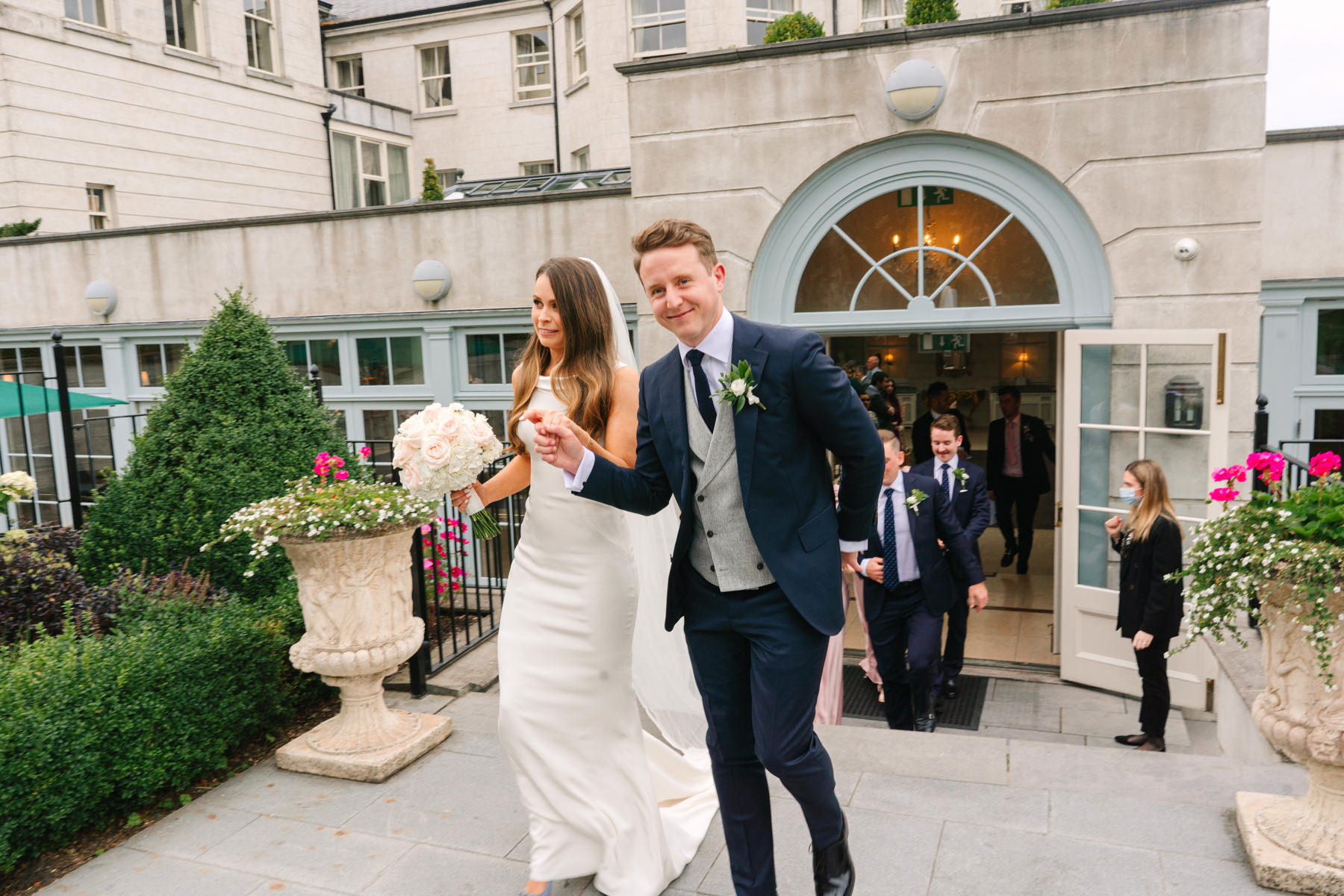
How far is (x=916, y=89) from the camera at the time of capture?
6.64 metres

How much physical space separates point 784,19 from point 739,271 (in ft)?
8.57

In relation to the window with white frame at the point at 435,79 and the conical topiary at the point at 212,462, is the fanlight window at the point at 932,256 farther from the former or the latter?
the window with white frame at the point at 435,79

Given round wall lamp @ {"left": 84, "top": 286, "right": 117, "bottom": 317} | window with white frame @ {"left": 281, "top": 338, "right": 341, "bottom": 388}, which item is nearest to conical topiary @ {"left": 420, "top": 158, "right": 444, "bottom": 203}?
window with white frame @ {"left": 281, "top": 338, "right": 341, "bottom": 388}

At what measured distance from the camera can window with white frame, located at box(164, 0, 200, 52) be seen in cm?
1662

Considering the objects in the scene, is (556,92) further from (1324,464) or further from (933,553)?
(1324,464)

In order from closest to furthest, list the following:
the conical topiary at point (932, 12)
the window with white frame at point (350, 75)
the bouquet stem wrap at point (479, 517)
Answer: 1. the bouquet stem wrap at point (479, 517)
2. the conical topiary at point (932, 12)
3. the window with white frame at point (350, 75)

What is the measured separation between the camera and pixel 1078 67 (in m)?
6.40

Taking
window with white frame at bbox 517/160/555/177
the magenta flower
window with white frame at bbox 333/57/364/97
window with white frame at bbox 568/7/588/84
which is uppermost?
window with white frame at bbox 333/57/364/97

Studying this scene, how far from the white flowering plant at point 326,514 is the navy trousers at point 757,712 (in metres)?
1.82

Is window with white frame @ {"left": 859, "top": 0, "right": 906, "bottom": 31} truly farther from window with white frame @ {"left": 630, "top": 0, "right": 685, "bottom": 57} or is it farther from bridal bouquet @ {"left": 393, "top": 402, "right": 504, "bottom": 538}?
bridal bouquet @ {"left": 393, "top": 402, "right": 504, "bottom": 538}

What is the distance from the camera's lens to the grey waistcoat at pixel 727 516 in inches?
95.5

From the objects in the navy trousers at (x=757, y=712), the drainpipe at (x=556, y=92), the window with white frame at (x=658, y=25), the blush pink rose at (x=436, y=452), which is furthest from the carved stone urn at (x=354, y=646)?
the drainpipe at (x=556, y=92)

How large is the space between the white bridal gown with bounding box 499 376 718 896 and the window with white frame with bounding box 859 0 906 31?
13.1 m

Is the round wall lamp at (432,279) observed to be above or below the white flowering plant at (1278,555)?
above
